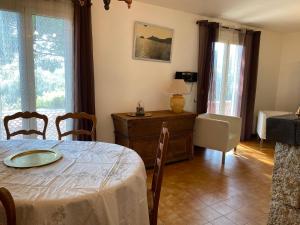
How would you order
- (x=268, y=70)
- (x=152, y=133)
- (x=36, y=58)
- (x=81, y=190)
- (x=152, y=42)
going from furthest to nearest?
(x=268, y=70) < (x=152, y=42) < (x=152, y=133) < (x=36, y=58) < (x=81, y=190)

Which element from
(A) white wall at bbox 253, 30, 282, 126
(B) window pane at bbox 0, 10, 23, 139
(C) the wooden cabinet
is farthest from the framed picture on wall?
(A) white wall at bbox 253, 30, 282, 126

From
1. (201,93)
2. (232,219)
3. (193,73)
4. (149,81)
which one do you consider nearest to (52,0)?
(149,81)

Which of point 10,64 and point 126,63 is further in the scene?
point 126,63

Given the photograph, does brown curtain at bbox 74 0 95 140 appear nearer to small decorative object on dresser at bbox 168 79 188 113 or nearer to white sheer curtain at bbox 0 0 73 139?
white sheer curtain at bbox 0 0 73 139

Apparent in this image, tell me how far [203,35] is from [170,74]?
90cm

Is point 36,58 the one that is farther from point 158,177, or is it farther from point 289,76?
point 289,76

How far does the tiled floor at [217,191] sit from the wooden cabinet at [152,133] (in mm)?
212

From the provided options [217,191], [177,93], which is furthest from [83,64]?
[217,191]

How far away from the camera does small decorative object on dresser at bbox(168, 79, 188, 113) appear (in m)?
3.53

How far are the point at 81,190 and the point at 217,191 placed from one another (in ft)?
6.74

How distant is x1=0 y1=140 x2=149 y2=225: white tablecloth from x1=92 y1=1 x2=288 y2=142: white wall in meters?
1.83

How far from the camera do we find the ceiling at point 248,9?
3.32m

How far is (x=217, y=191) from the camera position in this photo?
2.74 meters

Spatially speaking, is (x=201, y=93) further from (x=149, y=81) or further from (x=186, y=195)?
(x=186, y=195)
